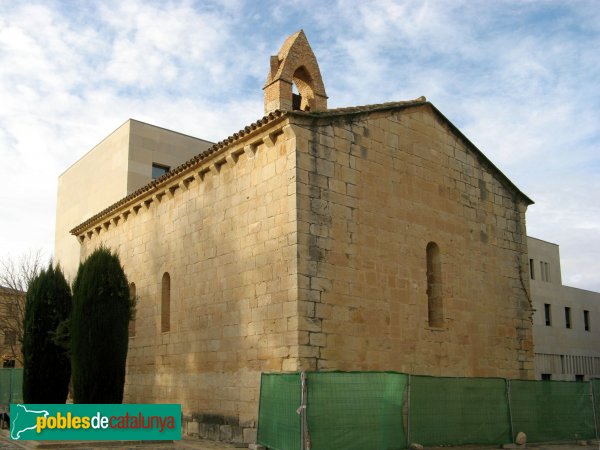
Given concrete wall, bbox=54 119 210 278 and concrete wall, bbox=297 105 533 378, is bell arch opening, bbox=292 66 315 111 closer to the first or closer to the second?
concrete wall, bbox=297 105 533 378

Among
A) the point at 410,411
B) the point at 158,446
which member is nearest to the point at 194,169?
the point at 158,446

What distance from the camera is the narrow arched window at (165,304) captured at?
1638 centimetres

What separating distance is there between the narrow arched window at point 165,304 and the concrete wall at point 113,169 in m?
11.0

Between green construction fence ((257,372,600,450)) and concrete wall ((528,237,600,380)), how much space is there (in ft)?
79.2

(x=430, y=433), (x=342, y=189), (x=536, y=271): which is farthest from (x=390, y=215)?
(x=536, y=271)

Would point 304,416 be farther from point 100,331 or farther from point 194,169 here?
point 194,169

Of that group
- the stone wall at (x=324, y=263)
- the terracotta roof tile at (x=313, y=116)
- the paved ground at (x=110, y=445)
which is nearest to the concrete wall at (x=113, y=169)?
the terracotta roof tile at (x=313, y=116)

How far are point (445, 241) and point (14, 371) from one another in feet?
43.4

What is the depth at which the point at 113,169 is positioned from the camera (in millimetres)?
28000

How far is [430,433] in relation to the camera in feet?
36.5

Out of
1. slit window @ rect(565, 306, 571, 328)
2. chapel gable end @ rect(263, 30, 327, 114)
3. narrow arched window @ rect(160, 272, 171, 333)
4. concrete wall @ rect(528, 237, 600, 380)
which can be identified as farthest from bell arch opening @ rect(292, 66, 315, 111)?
slit window @ rect(565, 306, 571, 328)

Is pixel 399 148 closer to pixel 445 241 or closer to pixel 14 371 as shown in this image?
pixel 445 241

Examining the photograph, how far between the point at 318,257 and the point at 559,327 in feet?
100

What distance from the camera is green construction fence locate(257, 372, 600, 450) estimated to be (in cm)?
961
